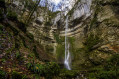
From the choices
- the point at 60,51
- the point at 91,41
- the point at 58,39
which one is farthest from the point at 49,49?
the point at 91,41

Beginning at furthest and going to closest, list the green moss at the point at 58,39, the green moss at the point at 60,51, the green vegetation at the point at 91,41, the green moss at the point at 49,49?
1. the green moss at the point at 58,39
2. the green moss at the point at 49,49
3. the green moss at the point at 60,51
4. the green vegetation at the point at 91,41

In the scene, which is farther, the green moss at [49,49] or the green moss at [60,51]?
the green moss at [49,49]

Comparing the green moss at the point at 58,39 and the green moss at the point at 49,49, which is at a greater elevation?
the green moss at the point at 58,39

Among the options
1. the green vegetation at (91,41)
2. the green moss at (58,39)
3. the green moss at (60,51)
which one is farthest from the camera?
the green moss at (58,39)

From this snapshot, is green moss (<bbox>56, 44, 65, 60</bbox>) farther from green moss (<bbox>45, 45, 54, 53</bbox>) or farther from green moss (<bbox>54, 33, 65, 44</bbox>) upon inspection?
green moss (<bbox>45, 45, 54, 53</bbox>)

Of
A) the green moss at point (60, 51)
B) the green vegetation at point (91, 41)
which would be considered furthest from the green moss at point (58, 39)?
the green vegetation at point (91, 41)

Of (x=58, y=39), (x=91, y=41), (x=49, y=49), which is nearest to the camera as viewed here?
(x=91, y=41)

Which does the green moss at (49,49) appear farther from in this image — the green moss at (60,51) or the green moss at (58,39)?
the green moss at (58,39)

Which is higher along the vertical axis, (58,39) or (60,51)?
(58,39)

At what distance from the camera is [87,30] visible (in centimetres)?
1264

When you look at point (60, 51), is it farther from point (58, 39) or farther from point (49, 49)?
point (58, 39)

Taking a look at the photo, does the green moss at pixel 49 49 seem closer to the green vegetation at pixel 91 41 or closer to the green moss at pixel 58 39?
the green moss at pixel 58 39

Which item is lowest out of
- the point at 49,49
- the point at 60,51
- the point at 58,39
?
the point at 60,51

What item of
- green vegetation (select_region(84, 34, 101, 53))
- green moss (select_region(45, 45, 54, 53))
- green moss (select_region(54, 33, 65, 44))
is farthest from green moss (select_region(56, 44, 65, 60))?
green vegetation (select_region(84, 34, 101, 53))
